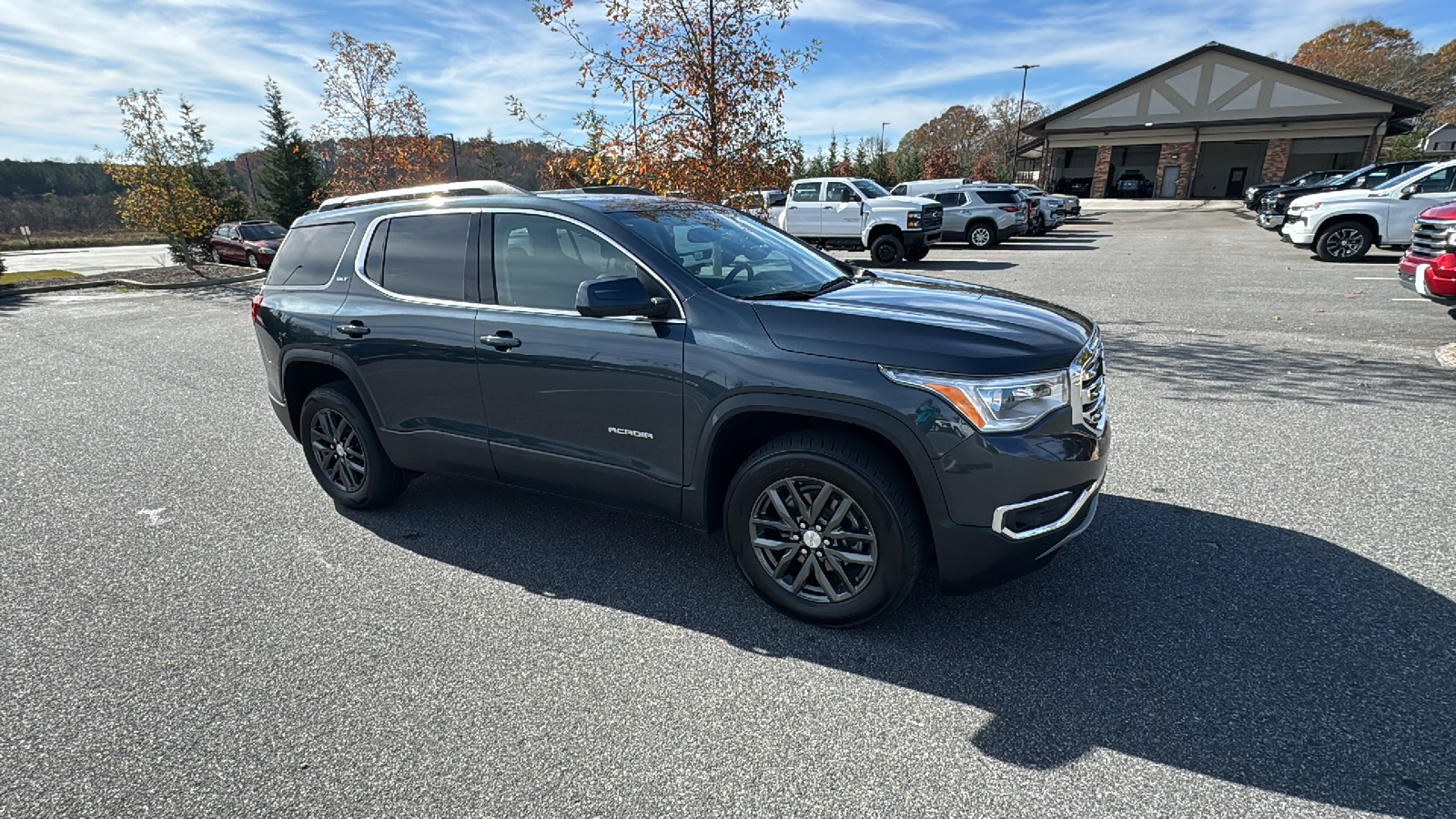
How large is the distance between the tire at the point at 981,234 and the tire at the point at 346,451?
19862mm

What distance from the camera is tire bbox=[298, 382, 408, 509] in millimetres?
4117

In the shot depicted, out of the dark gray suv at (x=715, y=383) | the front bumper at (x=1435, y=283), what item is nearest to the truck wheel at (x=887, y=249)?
the front bumper at (x=1435, y=283)

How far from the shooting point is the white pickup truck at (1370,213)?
13.4m

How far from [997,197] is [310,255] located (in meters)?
20.5

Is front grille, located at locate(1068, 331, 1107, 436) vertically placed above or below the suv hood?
below

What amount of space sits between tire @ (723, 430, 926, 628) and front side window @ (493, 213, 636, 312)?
1092 millimetres

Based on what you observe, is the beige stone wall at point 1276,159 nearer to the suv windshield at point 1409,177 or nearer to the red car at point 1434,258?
the suv windshield at point 1409,177

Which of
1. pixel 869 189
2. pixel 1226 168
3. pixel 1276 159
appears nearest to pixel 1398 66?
pixel 1226 168

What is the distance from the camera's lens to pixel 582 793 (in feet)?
7.27

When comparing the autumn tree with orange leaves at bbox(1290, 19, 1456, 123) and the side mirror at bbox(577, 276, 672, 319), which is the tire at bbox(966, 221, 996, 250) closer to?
the side mirror at bbox(577, 276, 672, 319)

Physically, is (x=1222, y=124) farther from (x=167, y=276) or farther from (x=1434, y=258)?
(x=167, y=276)

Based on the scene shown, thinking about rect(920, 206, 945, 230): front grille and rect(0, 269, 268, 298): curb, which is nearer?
rect(920, 206, 945, 230): front grille

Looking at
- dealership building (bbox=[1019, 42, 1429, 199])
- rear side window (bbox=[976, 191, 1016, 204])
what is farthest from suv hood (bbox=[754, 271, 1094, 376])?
dealership building (bbox=[1019, 42, 1429, 199])

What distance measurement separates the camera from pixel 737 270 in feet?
11.1
